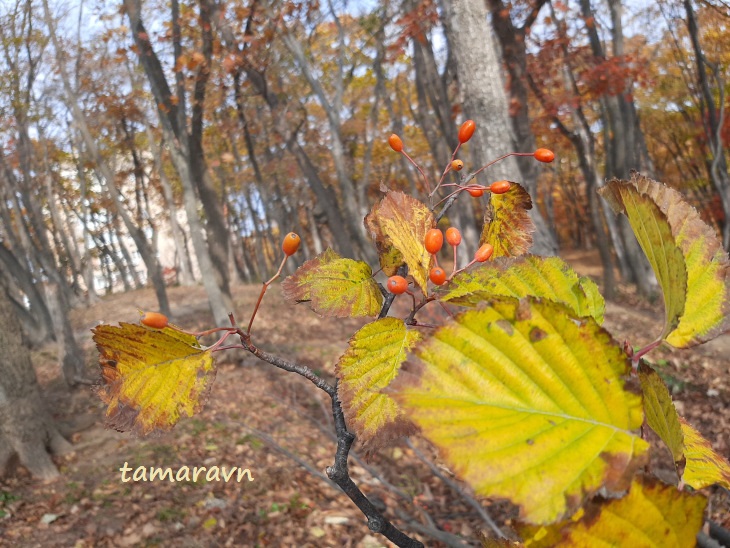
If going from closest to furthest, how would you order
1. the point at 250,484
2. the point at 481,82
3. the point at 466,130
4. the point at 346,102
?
the point at 466,130 → the point at 481,82 → the point at 250,484 → the point at 346,102

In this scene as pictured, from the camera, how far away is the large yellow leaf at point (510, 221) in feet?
2.06

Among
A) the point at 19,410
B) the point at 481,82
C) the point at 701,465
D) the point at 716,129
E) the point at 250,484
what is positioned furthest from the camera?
the point at 716,129

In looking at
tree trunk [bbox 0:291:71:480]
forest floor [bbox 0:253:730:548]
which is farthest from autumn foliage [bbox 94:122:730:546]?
tree trunk [bbox 0:291:71:480]


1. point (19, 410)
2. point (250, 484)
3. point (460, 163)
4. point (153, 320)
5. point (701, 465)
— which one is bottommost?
point (250, 484)

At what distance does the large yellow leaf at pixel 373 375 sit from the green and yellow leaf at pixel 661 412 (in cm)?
21

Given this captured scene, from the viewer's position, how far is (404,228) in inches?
21.6

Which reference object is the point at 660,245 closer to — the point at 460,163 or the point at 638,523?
the point at 638,523

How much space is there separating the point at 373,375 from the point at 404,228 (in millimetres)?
163

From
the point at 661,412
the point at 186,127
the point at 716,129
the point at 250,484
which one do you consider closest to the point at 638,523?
the point at 661,412

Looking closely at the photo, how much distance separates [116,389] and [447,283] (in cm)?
37

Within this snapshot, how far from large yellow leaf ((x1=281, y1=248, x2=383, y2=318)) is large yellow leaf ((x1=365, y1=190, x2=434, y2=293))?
41 mm

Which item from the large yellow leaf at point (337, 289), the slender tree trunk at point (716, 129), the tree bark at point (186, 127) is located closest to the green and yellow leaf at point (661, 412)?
the large yellow leaf at point (337, 289)

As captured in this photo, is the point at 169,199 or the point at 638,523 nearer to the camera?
the point at 638,523

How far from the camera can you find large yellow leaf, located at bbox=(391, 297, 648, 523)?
291mm
